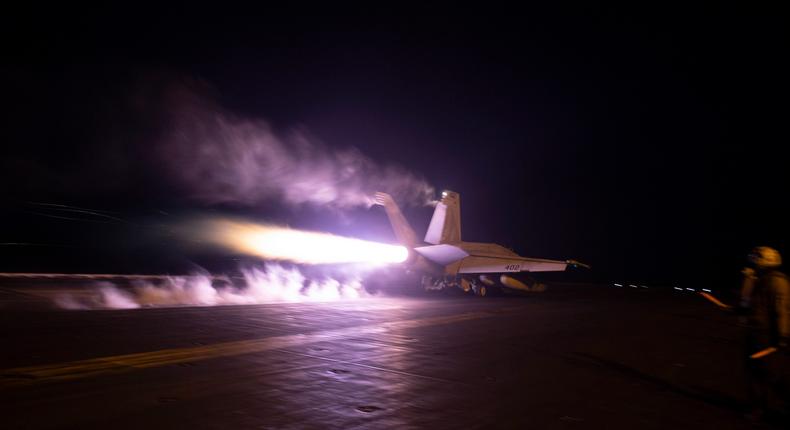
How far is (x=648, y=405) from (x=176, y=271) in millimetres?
38915

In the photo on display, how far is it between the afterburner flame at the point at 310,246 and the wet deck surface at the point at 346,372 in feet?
31.6

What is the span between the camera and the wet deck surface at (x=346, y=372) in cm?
677

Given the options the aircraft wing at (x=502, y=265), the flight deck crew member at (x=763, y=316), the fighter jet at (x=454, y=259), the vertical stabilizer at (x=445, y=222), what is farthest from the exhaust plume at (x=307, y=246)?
the flight deck crew member at (x=763, y=316)

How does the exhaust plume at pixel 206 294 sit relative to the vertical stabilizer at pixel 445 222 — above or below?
below

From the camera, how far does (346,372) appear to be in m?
9.34

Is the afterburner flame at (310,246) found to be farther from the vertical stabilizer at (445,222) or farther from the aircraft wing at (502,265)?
the aircraft wing at (502,265)

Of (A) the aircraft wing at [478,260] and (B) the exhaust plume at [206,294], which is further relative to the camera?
(A) the aircraft wing at [478,260]

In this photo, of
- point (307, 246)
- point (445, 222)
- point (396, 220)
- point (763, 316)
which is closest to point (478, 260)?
point (445, 222)

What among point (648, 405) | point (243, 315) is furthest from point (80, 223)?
point (648, 405)

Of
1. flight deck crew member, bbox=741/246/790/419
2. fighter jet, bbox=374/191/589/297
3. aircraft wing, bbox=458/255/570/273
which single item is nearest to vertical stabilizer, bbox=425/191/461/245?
fighter jet, bbox=374/191/589/297

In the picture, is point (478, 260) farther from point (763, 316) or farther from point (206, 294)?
point (763, 316)

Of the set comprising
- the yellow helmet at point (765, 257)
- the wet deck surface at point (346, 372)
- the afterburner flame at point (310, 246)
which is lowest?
the wet deck surface at point (346, 372)

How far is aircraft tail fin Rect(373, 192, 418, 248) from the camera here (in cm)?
2880

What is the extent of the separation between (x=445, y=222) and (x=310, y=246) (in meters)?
7.73
